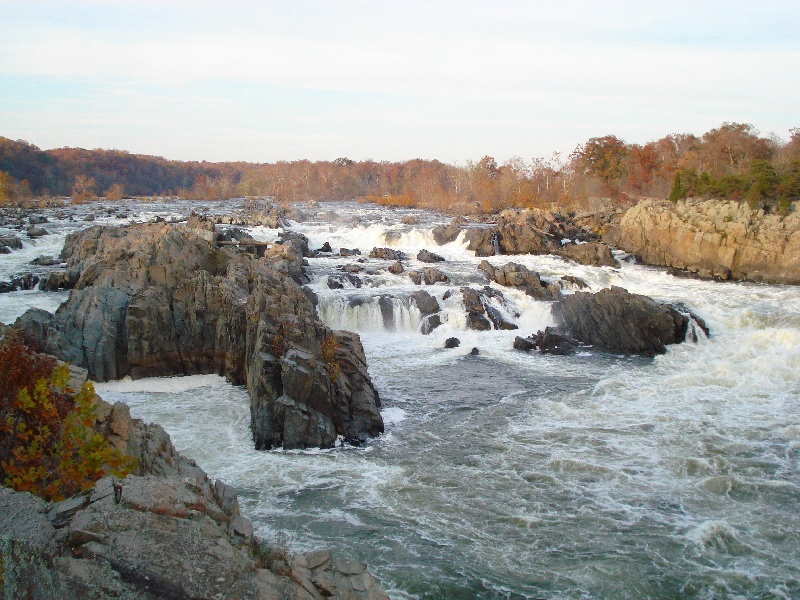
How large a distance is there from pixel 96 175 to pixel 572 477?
128m

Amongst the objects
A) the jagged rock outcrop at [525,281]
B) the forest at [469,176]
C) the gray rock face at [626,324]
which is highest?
the forest at [469,176]

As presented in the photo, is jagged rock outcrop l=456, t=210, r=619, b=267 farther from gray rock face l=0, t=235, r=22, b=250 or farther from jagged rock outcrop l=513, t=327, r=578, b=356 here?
gray rock face l=0, t=235, r=22, b=250

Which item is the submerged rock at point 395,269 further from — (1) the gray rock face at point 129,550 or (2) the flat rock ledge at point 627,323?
(1) the gray rock face at point 129,550

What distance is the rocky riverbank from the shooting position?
5066 mm

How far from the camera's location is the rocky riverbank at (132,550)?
5066mm

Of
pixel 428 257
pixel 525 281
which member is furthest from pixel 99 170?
pixel 525 281

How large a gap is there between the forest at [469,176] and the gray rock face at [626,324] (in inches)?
758

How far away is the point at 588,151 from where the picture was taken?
7725 cm

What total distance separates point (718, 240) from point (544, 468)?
94.5 ft

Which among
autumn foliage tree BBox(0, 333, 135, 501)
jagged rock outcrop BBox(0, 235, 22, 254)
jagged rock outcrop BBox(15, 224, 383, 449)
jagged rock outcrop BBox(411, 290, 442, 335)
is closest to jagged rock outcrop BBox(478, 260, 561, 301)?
jagged rock outcrop BBox(411, 290, 442, 335)

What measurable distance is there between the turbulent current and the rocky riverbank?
163 inches

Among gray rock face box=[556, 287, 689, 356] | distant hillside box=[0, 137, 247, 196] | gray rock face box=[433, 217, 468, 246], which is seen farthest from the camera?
distant hillside box=[0, 137, 247, 196]

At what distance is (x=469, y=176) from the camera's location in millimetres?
111500

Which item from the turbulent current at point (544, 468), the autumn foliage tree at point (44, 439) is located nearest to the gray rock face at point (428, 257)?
the turbulent current at point (544, 468)
